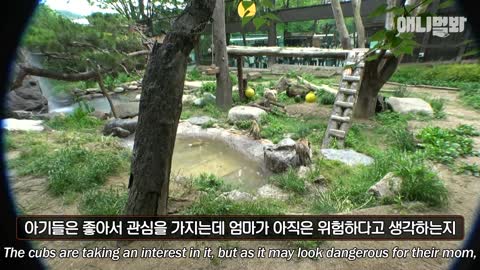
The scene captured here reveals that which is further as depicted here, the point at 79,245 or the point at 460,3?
the point at 79,245

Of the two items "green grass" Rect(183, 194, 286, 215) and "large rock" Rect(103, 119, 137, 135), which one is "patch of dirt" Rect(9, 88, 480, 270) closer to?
"green grass" Rect(183, 194, 286, 215)

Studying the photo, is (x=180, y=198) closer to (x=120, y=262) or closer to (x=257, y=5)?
(x=120, y=262)

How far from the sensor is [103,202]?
120 inches

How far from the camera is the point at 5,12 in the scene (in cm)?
117

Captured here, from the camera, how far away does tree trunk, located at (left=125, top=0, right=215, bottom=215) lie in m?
2.16

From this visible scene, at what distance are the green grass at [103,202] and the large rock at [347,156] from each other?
355cm

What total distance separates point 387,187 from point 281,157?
2.01 metres

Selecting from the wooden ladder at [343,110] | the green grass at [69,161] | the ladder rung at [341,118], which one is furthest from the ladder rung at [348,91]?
the green grass at [69,161]

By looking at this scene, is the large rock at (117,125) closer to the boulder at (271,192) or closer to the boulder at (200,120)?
the boulder at (200,120)

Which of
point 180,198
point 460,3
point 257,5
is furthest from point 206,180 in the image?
point 460,3

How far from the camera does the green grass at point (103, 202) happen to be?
289 cm

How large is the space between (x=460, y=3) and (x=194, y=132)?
6.81 m

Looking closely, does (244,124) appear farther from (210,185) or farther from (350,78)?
(210,185)

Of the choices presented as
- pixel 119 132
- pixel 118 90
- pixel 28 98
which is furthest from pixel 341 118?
pixel 118 90
